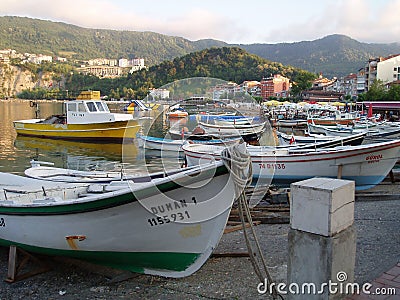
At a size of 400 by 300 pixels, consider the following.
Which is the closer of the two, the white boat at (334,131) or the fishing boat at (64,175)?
the fishing boat at (64,175)

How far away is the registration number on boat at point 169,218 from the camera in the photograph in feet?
18.8

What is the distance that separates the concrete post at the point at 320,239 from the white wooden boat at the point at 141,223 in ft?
4.71

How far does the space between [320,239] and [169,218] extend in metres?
2.45

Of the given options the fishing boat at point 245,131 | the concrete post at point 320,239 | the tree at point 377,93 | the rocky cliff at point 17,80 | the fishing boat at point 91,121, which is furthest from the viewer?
the rocky cliff at point 17,80

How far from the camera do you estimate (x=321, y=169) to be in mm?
12703

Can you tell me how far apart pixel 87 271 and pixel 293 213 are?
401 cm

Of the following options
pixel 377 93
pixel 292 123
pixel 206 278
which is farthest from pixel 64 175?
pixel 377 93

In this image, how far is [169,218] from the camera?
18.9 ft

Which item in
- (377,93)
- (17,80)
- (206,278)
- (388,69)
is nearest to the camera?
(206,278)

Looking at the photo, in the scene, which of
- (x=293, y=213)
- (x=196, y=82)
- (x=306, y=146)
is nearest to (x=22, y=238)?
(x=196, y=82)

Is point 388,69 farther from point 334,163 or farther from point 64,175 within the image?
point 64,175

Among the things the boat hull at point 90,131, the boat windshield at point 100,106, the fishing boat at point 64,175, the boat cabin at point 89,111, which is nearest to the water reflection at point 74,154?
the boat hull at point 90,131

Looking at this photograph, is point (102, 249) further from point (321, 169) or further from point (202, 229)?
point (321, 169)

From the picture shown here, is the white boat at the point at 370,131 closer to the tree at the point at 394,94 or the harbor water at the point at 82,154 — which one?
the harbor water at the point at 82,154
